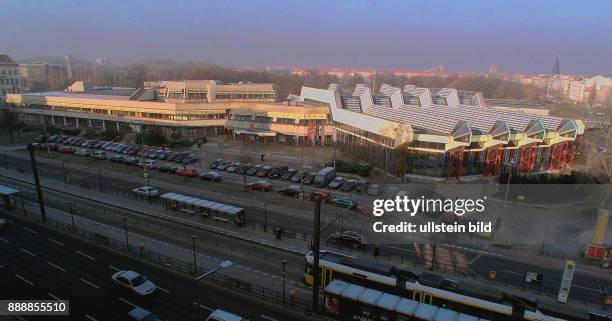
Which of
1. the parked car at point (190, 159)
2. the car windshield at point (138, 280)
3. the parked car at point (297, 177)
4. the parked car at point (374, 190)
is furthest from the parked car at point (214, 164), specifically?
the car windshield at point (138, 280)

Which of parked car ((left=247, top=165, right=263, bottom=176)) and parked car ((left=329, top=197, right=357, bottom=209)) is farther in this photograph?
parked car ((left=247, top=165, right=263, bottom=176))

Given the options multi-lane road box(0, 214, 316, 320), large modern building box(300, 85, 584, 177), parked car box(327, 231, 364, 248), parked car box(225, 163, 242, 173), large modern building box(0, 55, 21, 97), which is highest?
large modern building box(0, 55, 21, 97)

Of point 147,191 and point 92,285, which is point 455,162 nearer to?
point 147,191

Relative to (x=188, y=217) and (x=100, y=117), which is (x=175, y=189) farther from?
(x=100, y=117)

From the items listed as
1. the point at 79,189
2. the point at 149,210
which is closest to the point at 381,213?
the point at 149,210

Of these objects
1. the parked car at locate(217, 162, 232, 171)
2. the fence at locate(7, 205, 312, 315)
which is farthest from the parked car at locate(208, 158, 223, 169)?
the fence at locate(7, 205, 312, 315)

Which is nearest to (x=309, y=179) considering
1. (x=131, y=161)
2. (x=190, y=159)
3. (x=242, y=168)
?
(x=242, y=168)

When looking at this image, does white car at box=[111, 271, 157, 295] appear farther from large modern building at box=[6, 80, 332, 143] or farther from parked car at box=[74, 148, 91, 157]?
large modern building at box=[6, 80, 332, 143]
